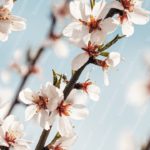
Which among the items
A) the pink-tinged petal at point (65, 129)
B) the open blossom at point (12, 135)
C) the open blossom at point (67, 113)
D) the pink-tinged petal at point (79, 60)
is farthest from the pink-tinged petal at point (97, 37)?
the open blossom at point (12, 135)

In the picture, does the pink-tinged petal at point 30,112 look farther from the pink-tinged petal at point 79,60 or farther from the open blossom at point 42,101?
the pink-tinged petal at point 79,60

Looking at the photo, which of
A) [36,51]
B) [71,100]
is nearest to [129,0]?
[71,100]

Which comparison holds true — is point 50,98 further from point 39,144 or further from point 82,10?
point 82,10

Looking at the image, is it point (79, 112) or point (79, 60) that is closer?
point (79, 60)

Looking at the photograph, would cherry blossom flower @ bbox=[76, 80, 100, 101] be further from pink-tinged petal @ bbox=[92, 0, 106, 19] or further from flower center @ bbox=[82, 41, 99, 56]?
pink-tinged petal @ bbox=[92, 0, 106, 19]

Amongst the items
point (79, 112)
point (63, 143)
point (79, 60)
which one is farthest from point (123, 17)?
point (63, 143)

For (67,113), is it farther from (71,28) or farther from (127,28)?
(127,28)

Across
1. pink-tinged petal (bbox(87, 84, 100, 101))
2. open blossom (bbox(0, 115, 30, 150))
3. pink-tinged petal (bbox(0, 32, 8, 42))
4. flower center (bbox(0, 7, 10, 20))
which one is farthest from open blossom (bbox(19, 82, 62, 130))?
flower center (bbox(0, 7, 10, 20))
